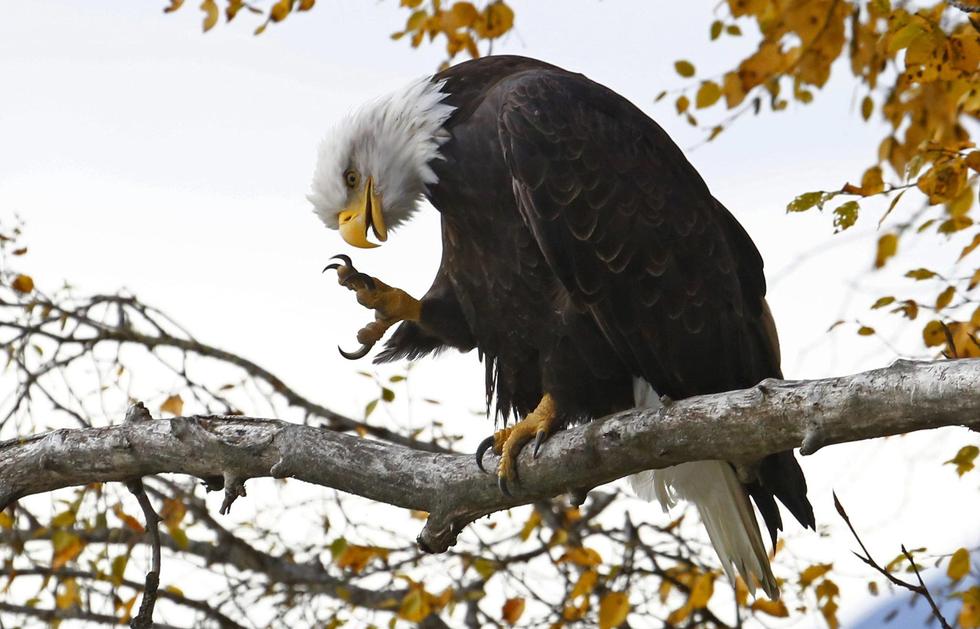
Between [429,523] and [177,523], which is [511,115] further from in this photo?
[177,523]

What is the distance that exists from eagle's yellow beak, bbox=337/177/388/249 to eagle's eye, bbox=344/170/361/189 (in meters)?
0.03

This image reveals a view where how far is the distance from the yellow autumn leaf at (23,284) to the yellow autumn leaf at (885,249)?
2.98 meters

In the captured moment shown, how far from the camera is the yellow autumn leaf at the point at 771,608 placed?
436cm

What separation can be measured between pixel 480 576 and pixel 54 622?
155 cm

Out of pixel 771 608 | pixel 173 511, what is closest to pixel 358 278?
pixel 173 511

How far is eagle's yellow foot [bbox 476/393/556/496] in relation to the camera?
2.72m

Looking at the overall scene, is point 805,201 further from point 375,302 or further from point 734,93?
point 375,302

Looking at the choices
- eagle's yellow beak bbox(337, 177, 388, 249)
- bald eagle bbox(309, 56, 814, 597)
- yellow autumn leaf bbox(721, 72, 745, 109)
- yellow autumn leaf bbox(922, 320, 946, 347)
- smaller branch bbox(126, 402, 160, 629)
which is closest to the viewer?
smaller branch bbox(126, 402, 160, 629)

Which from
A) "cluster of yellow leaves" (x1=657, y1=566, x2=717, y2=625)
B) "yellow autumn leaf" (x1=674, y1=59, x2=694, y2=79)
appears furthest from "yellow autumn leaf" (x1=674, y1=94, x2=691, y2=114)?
"cluster of yellow leaves" (x1=657, y1=566, x2=717, y2=625)

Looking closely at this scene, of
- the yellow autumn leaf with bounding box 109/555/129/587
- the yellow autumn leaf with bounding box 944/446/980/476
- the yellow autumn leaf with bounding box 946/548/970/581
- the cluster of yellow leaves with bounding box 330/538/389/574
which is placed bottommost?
the yellow autumn leaf with bounding box 946/548/970/581

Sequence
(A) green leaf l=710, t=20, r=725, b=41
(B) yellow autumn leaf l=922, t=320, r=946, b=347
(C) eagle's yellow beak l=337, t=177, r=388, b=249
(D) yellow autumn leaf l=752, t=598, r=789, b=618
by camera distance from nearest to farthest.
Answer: (C) eagle's yellow beak l=337, t=177, r=388, b=249
(B) yellow autumn leaf l=922, t=320, r=946, b=347
(A) green leaf l=710, t=20, r=725, b=41
(D) yellow autumn leaf l=752, t=598, r=789, b=618

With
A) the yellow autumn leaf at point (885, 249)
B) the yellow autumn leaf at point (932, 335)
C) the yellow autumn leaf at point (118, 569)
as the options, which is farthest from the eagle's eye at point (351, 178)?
the yellow autumn leaf at point (118, 569)

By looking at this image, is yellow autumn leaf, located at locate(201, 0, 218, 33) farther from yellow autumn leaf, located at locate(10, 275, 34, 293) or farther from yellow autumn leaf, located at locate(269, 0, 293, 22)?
yellow autumn leaf, located at locate(10, 275, 34, 293)

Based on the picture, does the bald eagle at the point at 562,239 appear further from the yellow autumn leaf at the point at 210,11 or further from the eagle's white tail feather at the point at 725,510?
the yellow autumn leaf at the point at 210,11
